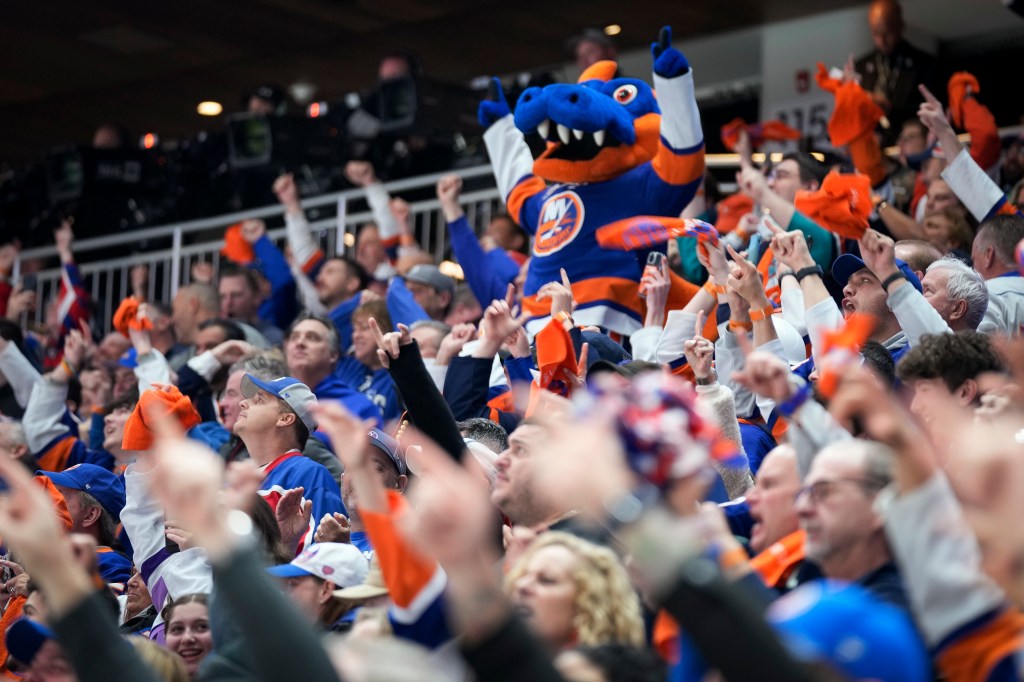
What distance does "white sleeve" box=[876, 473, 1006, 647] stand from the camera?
2.53 meters

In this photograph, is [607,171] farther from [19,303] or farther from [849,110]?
[19,303]

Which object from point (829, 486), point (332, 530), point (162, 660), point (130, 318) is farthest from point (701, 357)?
point (130, 318)

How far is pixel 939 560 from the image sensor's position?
253cm

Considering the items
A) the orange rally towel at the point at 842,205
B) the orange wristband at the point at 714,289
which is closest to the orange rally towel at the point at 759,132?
the orange rally towel at the point at 842,205

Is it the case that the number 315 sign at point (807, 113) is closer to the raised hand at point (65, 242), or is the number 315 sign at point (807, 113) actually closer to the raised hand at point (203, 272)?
the raised hand at point (203, 272)

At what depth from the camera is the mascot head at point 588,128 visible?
551cm

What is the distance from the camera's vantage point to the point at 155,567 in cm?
482

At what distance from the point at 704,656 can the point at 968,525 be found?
0.60m

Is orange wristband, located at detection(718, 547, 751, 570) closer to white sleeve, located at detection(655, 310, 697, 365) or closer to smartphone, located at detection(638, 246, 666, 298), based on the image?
white sleeve, located at detection(655, 310, 697, 365)

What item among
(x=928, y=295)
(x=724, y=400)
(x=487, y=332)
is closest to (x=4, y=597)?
(x=487, y=332)

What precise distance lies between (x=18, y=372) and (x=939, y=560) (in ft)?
18.6

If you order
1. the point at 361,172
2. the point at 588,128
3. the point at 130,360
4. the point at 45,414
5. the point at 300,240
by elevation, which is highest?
the point at 588,128

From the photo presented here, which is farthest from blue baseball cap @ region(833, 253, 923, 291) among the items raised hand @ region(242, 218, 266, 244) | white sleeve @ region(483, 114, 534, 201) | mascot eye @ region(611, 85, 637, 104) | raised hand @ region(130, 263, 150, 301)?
raised hand @ region(130, 263, 150, 301)

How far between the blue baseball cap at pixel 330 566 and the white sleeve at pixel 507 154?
287 cm
